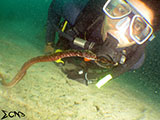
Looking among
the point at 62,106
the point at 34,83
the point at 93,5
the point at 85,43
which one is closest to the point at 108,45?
the point at 85,43

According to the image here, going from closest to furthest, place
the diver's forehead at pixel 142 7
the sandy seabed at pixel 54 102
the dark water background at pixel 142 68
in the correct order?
the sandy seabed at pixel 54 102, the diver's forehead at pixel 142 7, the dark water background at pixel 142 68

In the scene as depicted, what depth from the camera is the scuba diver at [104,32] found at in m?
2.27

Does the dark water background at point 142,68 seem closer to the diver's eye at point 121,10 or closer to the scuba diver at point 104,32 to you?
the scuba diver at point 104,32

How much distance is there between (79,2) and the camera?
303 cm

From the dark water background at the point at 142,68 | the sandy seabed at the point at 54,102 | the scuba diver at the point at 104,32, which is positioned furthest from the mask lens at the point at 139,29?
the dark water background at the point at 142,68

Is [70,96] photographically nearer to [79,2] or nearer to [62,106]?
[62,106]

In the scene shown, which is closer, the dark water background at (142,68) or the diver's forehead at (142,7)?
the diver's forehead at (142,7)

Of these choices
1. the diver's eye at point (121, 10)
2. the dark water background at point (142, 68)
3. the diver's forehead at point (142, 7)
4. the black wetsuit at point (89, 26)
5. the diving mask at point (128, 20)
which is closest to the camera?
the diver's forehead at point (142, 7)

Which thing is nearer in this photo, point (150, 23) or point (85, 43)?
point (150, 23)

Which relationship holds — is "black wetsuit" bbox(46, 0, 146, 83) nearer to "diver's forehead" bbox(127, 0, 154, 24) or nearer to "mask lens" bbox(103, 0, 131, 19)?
"mask lens" bbox(103, 0, 131, 19)

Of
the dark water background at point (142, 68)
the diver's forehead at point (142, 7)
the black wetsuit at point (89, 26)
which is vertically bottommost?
the dark water background at point (142, 68)

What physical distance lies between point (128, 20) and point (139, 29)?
0.35m

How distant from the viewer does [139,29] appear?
2412 millimetres

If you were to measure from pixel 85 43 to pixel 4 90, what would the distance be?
197 cm
